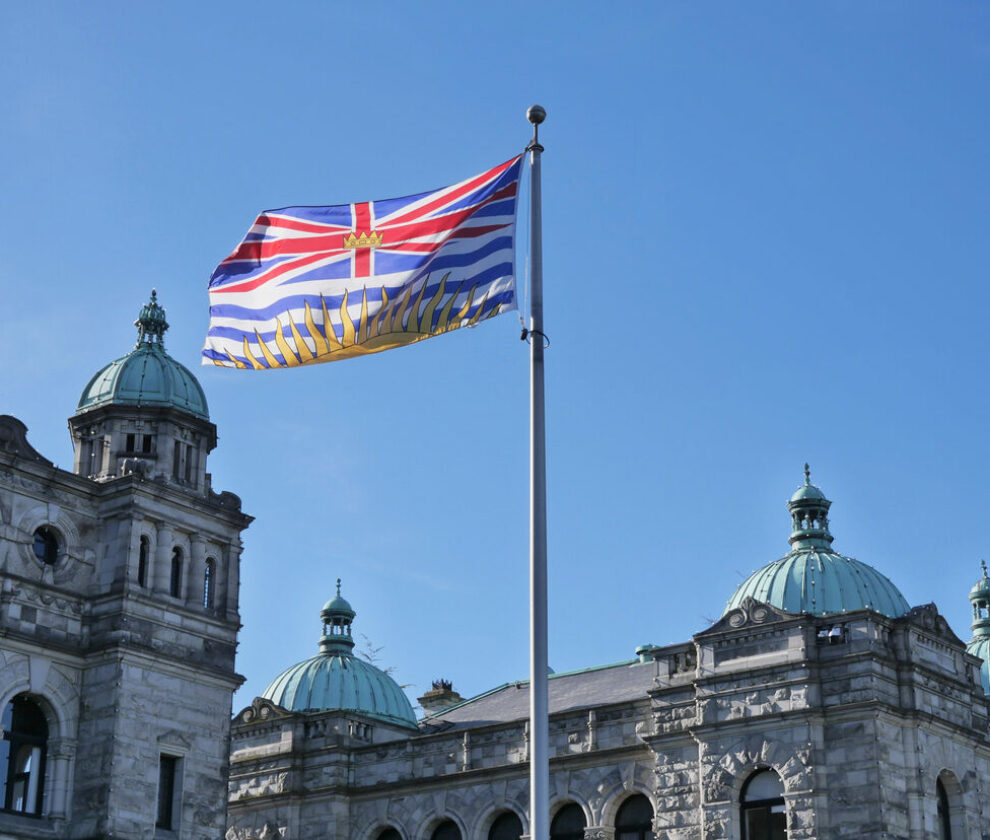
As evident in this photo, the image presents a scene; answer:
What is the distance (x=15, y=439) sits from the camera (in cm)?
4450

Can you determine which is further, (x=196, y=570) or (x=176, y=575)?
(x=196, y=570)

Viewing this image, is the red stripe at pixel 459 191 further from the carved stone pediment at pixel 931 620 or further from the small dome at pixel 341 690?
the small dome at pixel 341 690

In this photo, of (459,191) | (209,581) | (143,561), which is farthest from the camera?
(209,581)

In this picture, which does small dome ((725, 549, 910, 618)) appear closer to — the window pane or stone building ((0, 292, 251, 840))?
the window pane

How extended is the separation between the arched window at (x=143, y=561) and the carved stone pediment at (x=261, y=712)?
1256 centimetres

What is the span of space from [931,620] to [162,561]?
2176 centimetres

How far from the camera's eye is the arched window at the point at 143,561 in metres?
46.1

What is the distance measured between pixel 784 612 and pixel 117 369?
20.3 meters

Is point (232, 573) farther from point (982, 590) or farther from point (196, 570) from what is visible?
point (982, 590)

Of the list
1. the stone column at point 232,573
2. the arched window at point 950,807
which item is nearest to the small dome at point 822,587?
the arched window at point 950,807

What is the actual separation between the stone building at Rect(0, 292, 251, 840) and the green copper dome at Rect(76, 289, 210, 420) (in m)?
0.05

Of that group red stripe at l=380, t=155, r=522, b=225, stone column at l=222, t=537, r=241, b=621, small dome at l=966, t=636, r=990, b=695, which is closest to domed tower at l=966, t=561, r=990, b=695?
small dome at l=966, t=636, r=990, b=695

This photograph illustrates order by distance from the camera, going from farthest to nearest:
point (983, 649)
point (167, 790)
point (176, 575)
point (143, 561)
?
point (983, 649)
point (176, 575)
point (143, 561)
point (167, 790)

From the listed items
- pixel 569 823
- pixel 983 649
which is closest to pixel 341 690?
pixel 569 823
